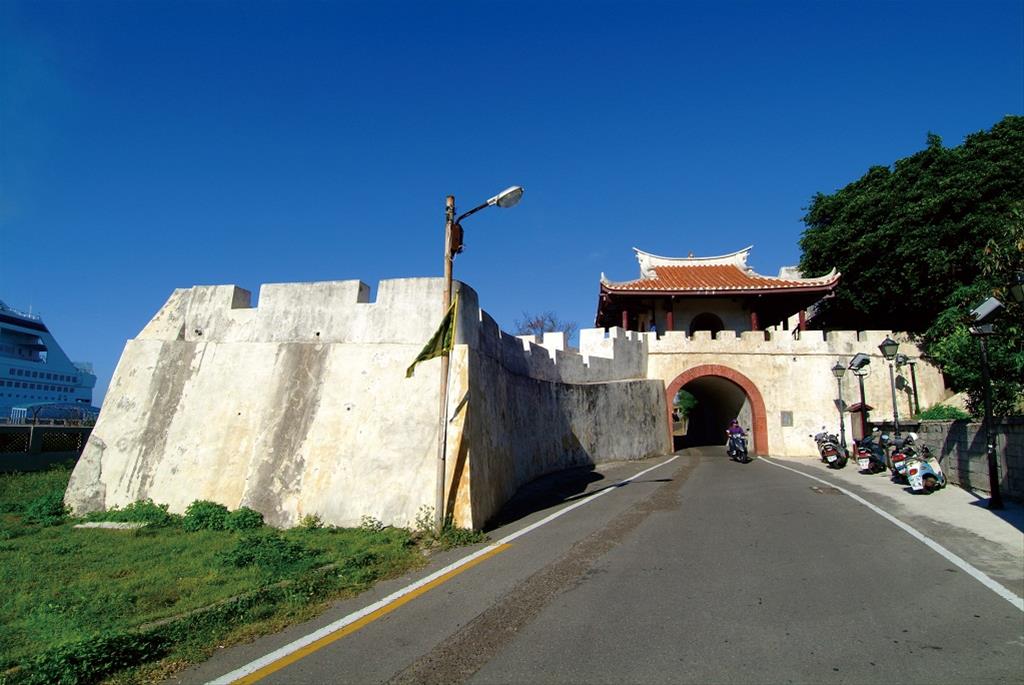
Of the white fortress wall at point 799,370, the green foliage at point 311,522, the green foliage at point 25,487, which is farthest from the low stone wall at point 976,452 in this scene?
the green foliage at point 25,487

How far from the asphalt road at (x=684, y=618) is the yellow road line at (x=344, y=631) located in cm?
5

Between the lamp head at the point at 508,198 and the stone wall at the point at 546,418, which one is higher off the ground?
the lamp head at the point at 508,198

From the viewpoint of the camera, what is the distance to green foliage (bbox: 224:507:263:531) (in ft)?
25.4

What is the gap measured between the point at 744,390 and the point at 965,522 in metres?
17.2

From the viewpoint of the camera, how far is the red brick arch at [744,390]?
2473 cm

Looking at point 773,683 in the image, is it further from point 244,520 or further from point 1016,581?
point 244,520

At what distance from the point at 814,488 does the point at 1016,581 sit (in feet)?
23.0

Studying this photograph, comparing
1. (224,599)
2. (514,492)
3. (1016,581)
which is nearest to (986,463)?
(1016,581)

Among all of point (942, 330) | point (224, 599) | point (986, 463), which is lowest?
point (224, 599)

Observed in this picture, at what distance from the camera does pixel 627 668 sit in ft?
11.6

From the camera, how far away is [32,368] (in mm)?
44781

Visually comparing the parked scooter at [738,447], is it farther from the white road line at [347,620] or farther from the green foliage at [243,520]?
the green foliage at [243,520]

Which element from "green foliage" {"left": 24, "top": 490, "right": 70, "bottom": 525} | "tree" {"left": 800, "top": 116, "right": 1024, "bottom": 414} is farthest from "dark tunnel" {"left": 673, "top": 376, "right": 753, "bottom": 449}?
"green foliage" {"left": 24, "top": 490, "right": 70, "bottom": 525}

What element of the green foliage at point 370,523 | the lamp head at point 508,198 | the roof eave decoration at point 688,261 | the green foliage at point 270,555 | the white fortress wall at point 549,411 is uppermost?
the roof eave decoration at point 688,261
